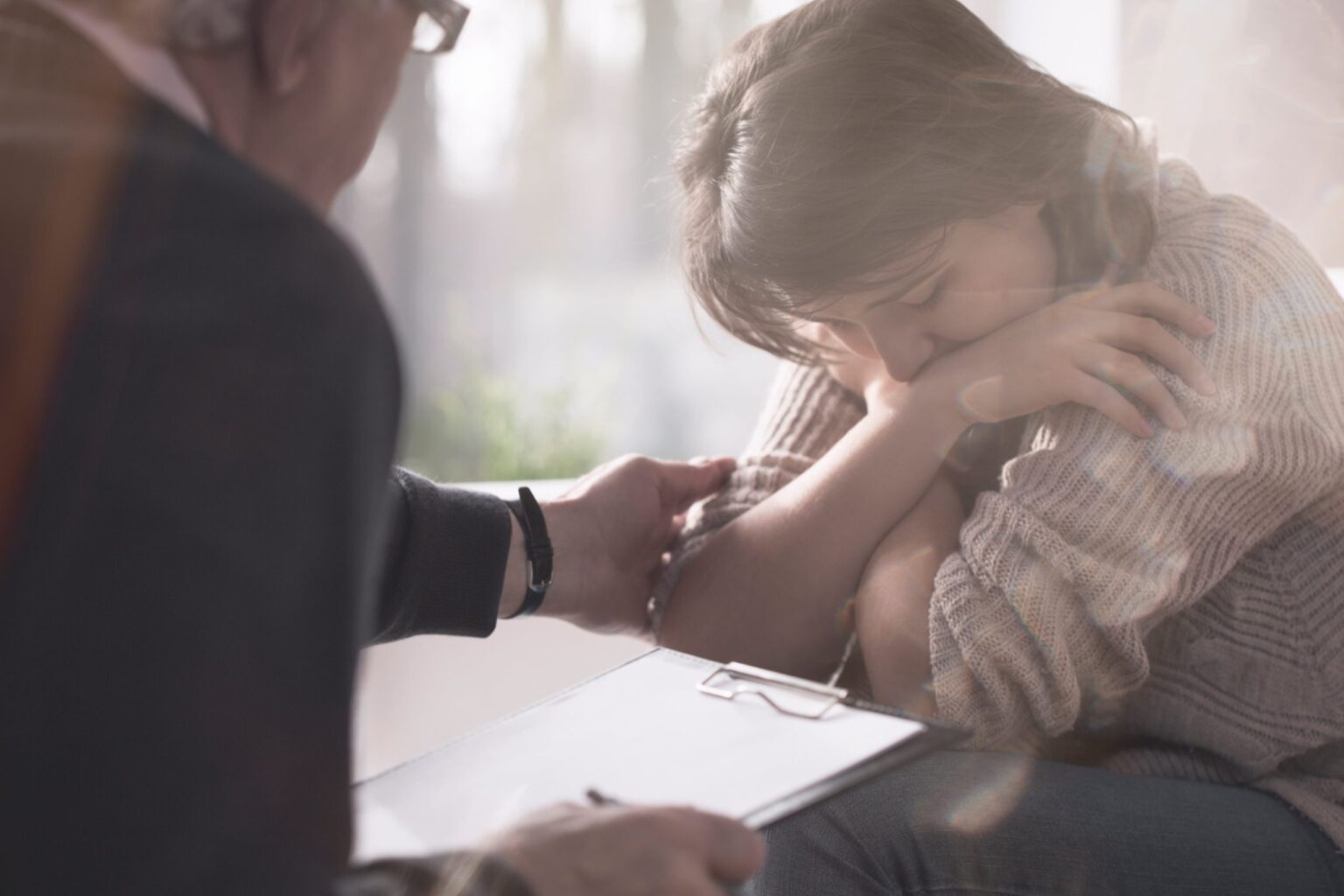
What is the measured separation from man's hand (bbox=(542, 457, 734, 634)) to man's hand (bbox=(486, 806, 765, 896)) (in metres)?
0.51

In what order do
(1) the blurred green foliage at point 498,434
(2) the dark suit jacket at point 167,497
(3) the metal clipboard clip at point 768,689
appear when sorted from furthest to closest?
(1) the blurred green foliage at point 498,434, (3) the metal clipboard clip at point 768,689, (2) the dark suit jacket at point 167,497

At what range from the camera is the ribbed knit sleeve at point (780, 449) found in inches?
41.9

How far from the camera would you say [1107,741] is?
0.90 meters

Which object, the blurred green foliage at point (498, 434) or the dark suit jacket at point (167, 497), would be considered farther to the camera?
the blurred green foliage at point (498, 434)

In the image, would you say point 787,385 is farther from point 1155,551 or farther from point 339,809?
point 339,809

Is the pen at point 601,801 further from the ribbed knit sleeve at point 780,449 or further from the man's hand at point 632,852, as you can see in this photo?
the ribbed knit sleeve at point 780,449

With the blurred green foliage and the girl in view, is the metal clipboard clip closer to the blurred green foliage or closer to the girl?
the girl

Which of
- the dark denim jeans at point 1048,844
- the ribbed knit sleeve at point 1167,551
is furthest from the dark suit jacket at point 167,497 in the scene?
the ribbed knit sleeve at point 1167,551

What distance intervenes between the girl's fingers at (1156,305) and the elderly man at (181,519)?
0.55 m

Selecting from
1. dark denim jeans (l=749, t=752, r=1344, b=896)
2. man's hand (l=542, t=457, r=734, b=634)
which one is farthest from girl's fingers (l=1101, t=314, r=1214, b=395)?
man's hand (l=542, t=457, r=734, b=634)

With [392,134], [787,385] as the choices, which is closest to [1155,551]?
[787,385]

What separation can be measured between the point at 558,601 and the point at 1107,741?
1.58ft

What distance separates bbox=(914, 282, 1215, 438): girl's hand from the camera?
830mm

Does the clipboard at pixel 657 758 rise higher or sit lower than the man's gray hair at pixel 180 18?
lower
